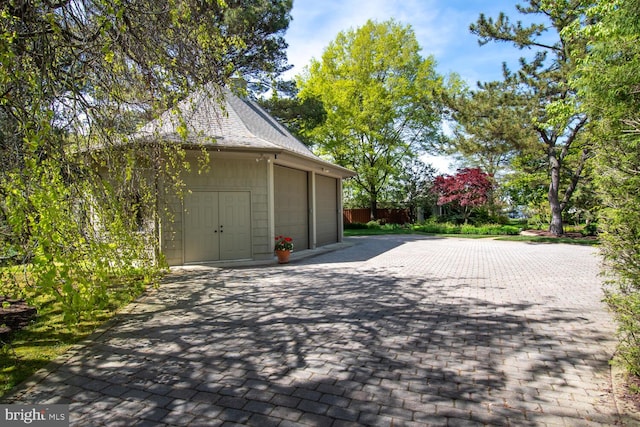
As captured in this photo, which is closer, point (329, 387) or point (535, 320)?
point (329, 387)

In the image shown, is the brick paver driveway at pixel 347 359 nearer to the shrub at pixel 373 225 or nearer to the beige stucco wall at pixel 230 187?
the beige stucco wall at pixel 230 187

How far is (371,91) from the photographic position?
945 inches

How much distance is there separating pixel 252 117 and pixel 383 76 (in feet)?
51.1

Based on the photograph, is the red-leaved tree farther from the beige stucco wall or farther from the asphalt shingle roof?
the beige stucco wall

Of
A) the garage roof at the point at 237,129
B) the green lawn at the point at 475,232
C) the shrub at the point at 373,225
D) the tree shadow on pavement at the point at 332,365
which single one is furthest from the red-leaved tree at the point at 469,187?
the tree shadow on pavement at the point at 332,365

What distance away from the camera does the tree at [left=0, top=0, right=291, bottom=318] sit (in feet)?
7.33

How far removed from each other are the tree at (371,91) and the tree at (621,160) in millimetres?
20401

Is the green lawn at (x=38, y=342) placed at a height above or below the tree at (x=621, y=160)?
below

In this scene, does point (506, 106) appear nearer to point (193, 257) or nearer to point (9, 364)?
point (193, 257)

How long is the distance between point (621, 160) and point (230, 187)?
8459 mm

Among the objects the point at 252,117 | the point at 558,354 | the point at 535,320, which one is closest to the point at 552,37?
the point at 252,117

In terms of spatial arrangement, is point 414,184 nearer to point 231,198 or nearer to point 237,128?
point 237,128

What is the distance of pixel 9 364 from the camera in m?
3.66

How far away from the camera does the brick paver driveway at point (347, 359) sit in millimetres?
2781
